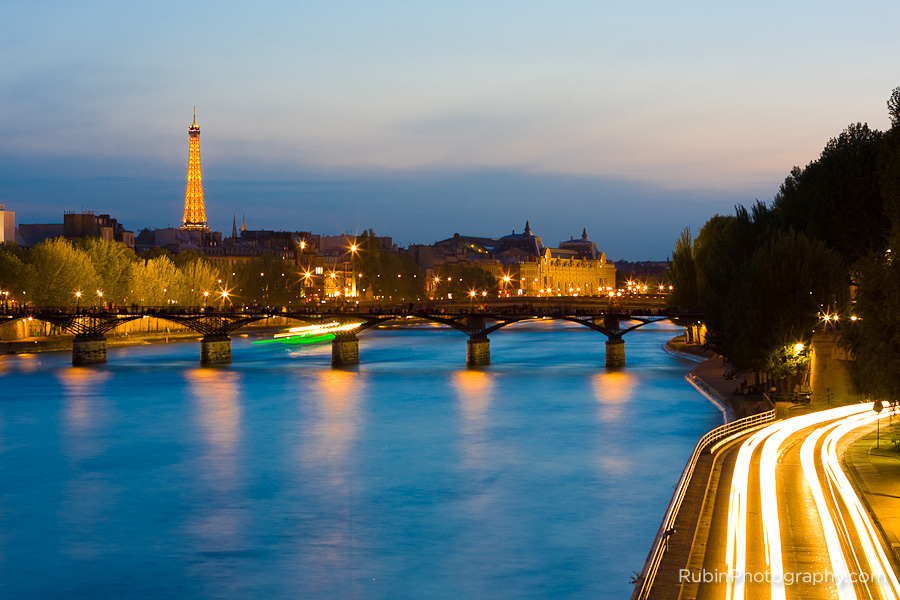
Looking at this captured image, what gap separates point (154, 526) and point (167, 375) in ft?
120

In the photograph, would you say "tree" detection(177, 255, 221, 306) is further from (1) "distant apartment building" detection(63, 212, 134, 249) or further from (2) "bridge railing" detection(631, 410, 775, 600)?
(2) "bridge railing" detection(631, 410, 775, 600)

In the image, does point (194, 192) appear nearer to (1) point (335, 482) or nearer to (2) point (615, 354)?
(2) point (615, 354)

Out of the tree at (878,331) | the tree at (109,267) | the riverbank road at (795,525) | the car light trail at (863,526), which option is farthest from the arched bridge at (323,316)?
the riverbank road at (795,525)

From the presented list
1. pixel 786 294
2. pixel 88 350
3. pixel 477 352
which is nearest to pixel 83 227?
pixel 88 350

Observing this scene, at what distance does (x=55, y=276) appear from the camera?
2968 inches

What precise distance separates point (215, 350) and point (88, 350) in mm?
7472

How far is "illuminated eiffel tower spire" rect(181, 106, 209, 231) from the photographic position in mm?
151125

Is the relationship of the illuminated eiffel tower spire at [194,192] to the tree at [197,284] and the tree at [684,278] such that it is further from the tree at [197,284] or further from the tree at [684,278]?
the tree at [684,278]

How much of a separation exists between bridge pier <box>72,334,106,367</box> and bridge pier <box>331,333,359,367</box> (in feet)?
46.2

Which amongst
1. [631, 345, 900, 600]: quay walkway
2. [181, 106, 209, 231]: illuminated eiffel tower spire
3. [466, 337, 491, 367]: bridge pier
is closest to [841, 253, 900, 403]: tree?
[631, 345, 900, 600]: quay walkway

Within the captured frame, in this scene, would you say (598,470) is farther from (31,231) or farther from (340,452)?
(31,231)

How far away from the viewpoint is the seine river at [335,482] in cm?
2105

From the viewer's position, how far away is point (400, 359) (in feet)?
245

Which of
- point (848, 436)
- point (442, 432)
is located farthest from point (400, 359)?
point (848, 436)
